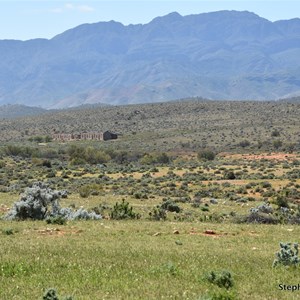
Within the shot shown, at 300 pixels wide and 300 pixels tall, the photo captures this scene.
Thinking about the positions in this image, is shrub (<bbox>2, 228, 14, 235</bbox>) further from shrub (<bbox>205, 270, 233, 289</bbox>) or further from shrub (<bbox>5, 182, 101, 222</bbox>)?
shrub (<bbox>205, 270, 233, 289</bbox>)

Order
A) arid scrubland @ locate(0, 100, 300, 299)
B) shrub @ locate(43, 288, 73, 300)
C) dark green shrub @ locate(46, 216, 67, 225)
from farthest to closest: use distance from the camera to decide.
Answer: dark green shrub @ locate(46, 216, 67, 225) → arid scrubland @ locate(0, 100, 300, 299) → shrub @ locate(43, 288, 73, 300)

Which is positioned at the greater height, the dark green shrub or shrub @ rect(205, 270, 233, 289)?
shrub @ rect(205, 270, 233, 289)

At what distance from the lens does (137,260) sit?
14.1 metres

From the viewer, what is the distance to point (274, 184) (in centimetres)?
4794

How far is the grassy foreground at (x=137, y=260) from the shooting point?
435 inches

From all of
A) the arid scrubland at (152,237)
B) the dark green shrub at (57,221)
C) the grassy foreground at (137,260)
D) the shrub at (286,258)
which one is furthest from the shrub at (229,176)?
the shrub at (286,258)

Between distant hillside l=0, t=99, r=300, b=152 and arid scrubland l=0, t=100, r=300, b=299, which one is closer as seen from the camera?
arid scrubland l=0, t=100, r=300, b=299

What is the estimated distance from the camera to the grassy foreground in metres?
11.1

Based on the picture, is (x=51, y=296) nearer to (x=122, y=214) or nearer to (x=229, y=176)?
(x=122, y=214)

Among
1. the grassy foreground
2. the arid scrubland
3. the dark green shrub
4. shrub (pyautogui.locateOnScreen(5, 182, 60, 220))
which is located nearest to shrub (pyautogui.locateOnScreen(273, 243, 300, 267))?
the arid scrubland

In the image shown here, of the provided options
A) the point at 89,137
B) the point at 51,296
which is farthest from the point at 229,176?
the point at 89,137

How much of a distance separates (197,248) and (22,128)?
14099 cm

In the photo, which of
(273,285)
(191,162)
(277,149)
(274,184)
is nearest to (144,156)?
(191,162)

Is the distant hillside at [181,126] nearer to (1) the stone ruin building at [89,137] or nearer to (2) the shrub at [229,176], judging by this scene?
(1) the stone ruin building at [89,137]
